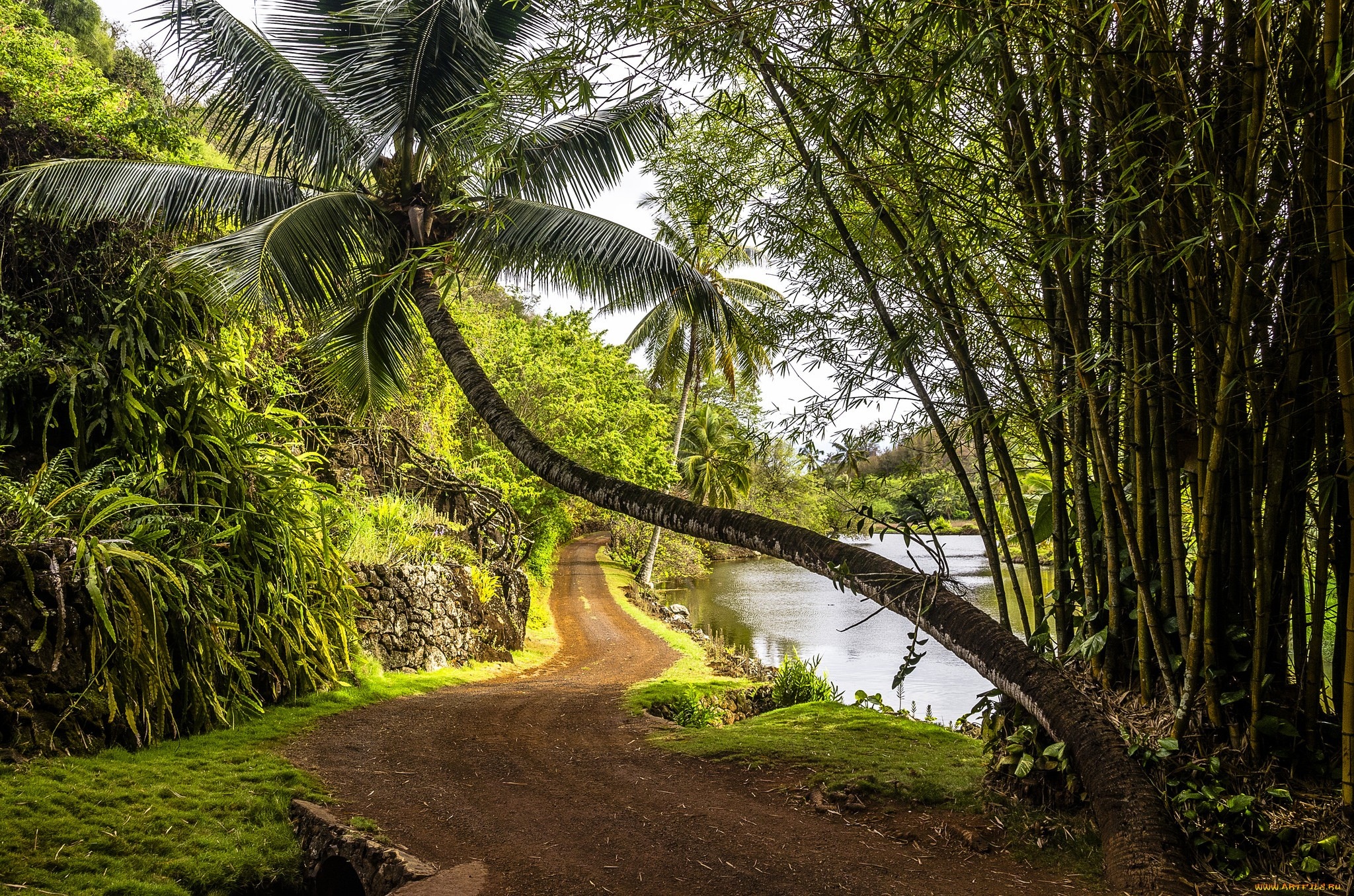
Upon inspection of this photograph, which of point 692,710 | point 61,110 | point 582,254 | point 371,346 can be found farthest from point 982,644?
point 61,110

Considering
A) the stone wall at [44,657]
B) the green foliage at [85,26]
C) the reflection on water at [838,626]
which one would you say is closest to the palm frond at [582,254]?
the reflection on water at [838,626]

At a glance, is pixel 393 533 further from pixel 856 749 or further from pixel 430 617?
pixel 856 749

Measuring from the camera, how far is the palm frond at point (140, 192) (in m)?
Answer: 5.89

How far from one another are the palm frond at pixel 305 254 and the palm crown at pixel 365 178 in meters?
0.01

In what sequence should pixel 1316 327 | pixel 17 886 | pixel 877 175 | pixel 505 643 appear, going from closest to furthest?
pixel 1316 327
pixel 17 886
pixel 877 175
pixel 505 643

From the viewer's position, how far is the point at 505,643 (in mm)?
10680

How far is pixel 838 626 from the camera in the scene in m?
16.6

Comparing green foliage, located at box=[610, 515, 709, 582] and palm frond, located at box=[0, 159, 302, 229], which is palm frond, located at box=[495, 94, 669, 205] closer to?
palm frond, located at box=[0, 159, 302, 229]

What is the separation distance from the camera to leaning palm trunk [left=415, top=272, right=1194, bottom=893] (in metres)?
2.64

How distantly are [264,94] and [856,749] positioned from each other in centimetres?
661

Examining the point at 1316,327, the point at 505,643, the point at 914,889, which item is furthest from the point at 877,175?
the point at 505,643

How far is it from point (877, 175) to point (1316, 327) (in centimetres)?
179

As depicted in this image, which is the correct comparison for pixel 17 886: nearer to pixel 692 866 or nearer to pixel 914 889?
pixel 692 866

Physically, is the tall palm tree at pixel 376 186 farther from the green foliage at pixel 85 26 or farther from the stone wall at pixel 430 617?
the green foliage at pixel 85 26
